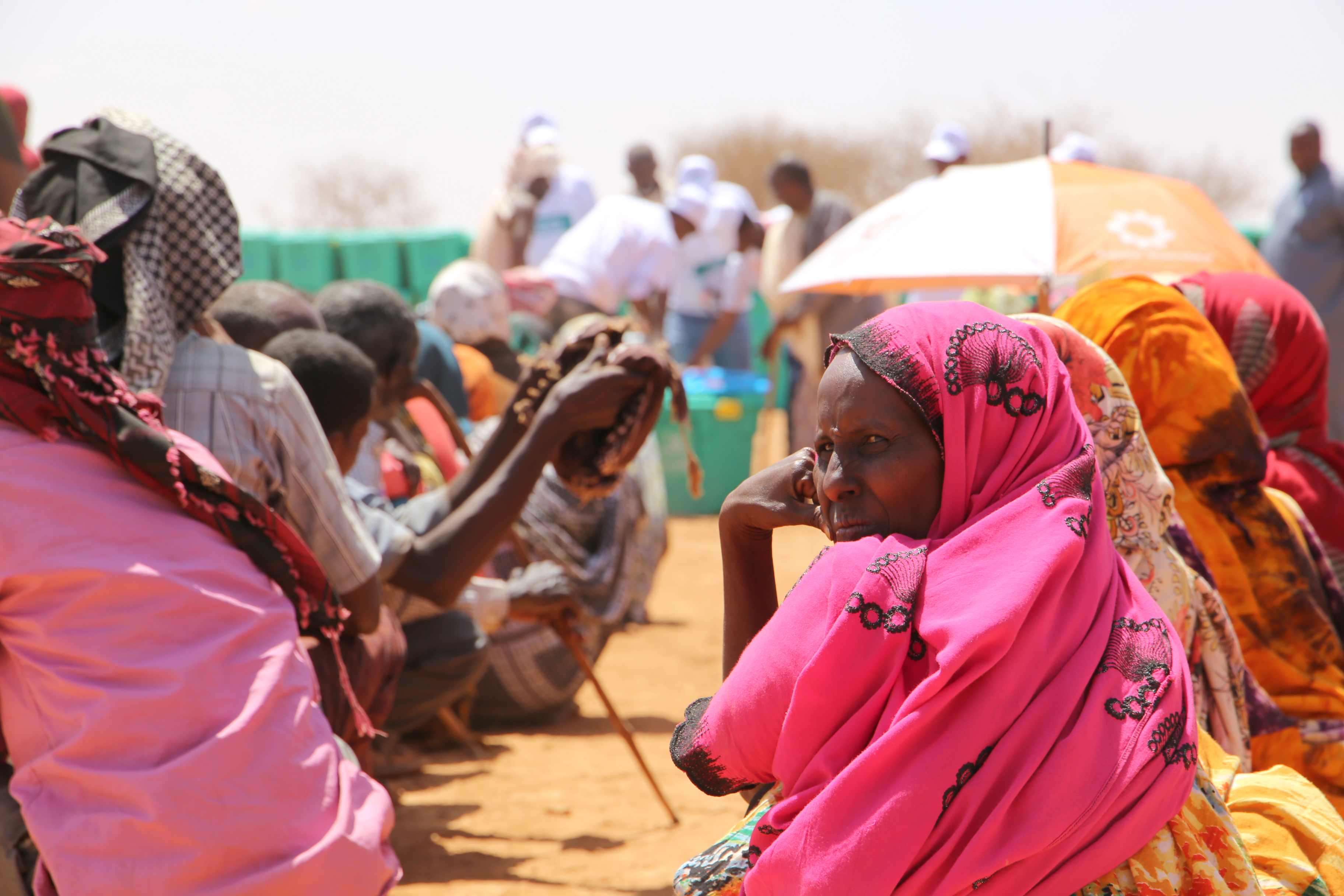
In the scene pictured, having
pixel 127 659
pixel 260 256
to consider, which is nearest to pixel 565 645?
pixel 127 659

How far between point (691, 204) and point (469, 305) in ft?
16.6

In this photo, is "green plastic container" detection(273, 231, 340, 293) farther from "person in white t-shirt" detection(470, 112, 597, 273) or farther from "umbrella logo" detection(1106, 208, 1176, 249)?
"umbrella logo" detection(1106, 208, 1176, 249)

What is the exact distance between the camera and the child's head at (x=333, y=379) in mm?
3416

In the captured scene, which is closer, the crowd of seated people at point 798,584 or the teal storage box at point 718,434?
the crowd of seated people at point 798,584

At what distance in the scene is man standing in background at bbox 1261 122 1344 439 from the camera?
379 inches

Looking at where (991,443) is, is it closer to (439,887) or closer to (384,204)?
(439,887)

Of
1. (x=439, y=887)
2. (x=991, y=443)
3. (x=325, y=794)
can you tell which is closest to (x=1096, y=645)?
(x=991, y=443)

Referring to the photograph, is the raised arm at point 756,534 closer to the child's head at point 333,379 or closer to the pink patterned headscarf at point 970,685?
the pink patterned headscarf at point 970,685

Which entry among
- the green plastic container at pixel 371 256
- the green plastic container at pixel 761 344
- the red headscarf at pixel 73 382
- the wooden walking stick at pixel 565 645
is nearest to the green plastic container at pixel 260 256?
the green plastic container at pixel 371 256

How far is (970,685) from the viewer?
65.7 inches

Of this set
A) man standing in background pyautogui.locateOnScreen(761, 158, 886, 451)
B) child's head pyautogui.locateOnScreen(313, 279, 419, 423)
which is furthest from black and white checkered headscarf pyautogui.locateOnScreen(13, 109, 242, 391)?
man standing in background pyautogui.locateOnScreen(761, 158, 886, 451)

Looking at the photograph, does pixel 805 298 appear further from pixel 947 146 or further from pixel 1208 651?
pixel 1208 651

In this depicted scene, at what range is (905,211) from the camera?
198 inches

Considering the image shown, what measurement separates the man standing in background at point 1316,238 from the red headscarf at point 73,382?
9.36 m
